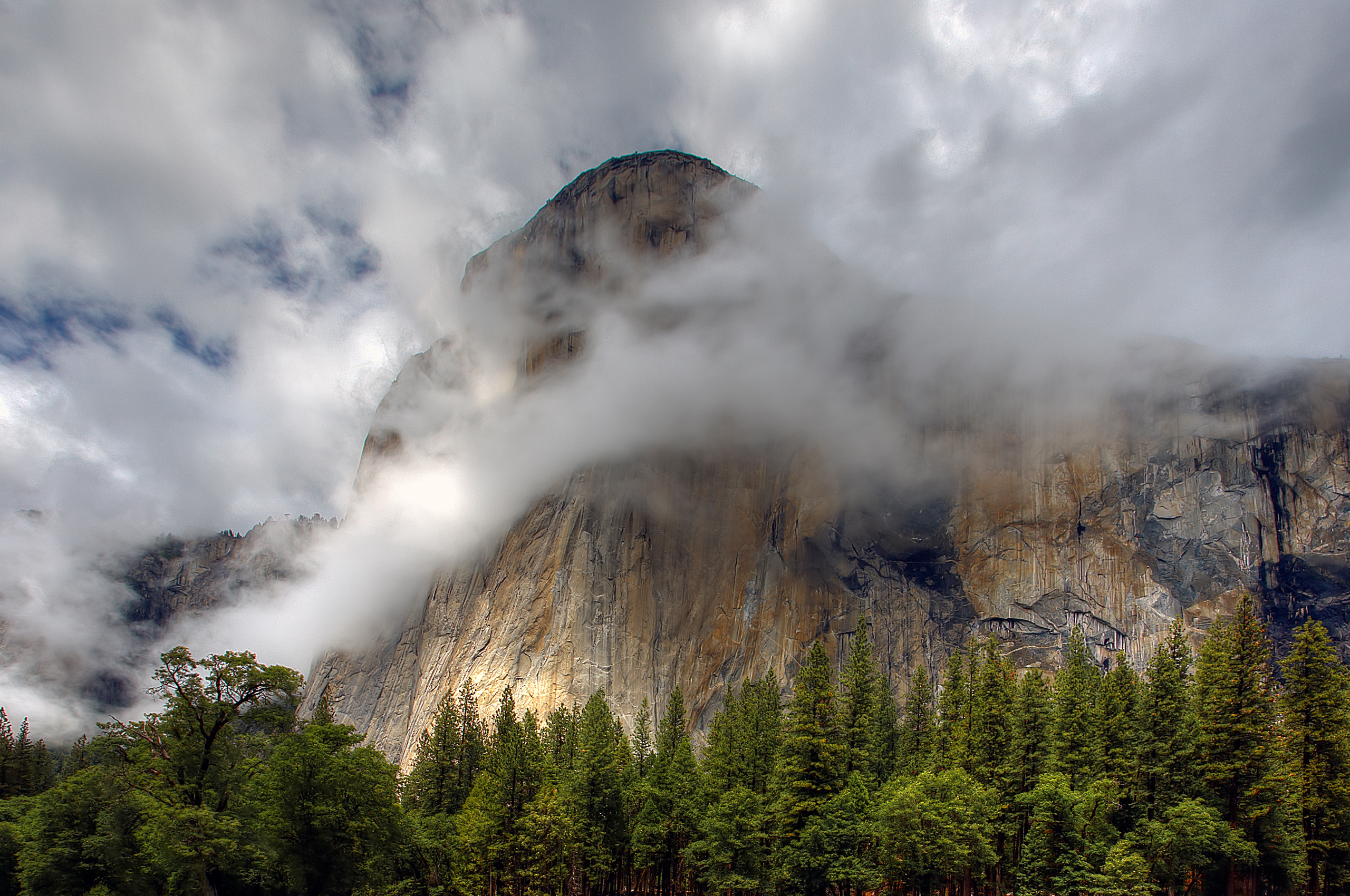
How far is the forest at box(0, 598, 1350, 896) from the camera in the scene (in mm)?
25734

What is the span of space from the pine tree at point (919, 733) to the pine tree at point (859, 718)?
3208 millimetres

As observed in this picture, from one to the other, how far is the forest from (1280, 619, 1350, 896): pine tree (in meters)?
0.08

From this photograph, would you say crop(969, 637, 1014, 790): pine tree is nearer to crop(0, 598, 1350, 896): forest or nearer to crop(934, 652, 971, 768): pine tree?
crop(0, 598, 1350, 896): forest

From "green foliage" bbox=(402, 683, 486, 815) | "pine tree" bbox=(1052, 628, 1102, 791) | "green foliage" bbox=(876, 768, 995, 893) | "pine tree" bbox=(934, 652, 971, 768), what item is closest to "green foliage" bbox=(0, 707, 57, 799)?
"green foliage" bbox=(402, 683, 486, 815)

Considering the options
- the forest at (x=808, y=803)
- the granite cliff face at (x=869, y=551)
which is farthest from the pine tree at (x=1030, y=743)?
the granite cliff face at (x=869, y=551)

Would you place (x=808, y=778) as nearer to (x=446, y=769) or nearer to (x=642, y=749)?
(x=446, y=769)

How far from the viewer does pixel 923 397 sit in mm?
102562

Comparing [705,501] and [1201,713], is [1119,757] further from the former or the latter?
[705,501]

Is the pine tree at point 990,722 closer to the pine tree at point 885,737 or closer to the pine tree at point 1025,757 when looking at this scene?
the pine tree at point 1025,757

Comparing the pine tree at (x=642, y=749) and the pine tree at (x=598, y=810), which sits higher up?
the pine tree at (x=642, y=749)

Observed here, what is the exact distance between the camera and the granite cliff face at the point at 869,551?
81.4 metres

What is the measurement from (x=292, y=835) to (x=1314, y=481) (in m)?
100

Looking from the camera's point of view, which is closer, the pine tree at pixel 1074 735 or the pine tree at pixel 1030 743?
the pine tree at pixel 1074 735

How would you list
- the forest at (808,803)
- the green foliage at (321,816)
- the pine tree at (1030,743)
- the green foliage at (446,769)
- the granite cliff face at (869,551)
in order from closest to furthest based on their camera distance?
the green foliage at (321,816) → the forest at (808,803) → the pine tree at (1030,743) → the green foliage at (446,769) → the granite cliff face at (869,551)
